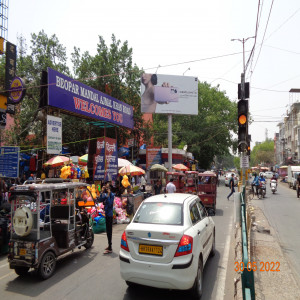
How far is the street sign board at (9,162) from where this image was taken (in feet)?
35.6

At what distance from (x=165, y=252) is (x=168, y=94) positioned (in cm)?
2239

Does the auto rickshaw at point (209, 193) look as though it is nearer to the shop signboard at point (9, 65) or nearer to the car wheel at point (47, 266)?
the car wheel at point (47, 266)

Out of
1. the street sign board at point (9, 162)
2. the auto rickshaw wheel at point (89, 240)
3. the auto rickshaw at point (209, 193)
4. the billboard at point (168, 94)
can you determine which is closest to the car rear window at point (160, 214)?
the auto rickshaw wheel at point (89, 240)

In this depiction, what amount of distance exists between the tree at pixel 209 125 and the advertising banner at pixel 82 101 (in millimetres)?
20656

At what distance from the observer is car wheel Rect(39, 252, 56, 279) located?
5.25m

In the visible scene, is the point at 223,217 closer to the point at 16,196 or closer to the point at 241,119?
the point at 241,119

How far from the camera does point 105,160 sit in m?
13.6

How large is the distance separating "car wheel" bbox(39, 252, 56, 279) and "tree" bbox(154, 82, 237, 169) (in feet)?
106

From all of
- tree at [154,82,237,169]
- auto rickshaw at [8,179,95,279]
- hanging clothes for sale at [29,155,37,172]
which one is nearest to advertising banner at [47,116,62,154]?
hanging clothes for sale at [29,155,37,172]

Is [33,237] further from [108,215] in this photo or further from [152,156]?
[152,156]

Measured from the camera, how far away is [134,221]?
4.93 metres

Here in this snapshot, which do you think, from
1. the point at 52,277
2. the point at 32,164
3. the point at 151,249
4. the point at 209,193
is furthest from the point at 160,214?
the point at 32,164

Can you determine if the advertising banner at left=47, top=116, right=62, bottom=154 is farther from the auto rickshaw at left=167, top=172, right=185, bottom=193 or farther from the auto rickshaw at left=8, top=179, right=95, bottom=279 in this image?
the auto rickshaw at left=167, top=172, right=185, bottom=193

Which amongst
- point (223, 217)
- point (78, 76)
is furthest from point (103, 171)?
point (78, 76)
